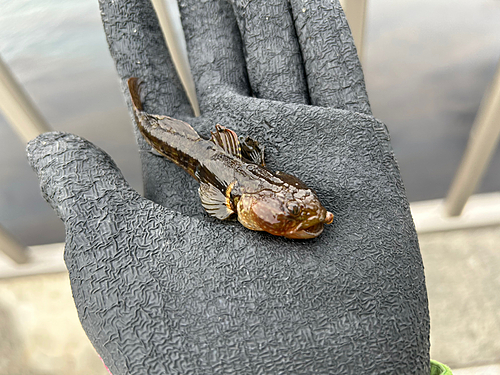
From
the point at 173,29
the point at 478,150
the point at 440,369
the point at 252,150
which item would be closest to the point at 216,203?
the point at 252,150

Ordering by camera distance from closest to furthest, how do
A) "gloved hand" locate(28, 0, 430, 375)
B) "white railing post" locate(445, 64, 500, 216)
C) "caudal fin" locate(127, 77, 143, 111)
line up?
"gloved hand" locate(28, 0, 430, 375)
"caudal fin" locate(127, 77, 143, 111)
"white railing post" locate(445, 64, 500, 216)

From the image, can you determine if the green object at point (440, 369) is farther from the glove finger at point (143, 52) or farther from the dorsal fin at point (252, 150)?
the glove finger at point (143, 52)

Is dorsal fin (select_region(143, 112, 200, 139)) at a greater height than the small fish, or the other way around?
dorsal fin (select_region(143, 112, 200, 139))

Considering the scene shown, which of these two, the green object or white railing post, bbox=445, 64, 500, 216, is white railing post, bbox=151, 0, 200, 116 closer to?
the green object

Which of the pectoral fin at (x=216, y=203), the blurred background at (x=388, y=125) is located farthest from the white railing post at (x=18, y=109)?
→ the pectoral fin at (x=216, y=203)

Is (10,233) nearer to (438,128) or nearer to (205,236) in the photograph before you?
Answer: (205,236)

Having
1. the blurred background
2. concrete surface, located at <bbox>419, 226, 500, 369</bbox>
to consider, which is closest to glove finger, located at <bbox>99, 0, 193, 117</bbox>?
the blurred background

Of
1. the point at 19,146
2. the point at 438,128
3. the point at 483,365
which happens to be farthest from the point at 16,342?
the point at 438,128
